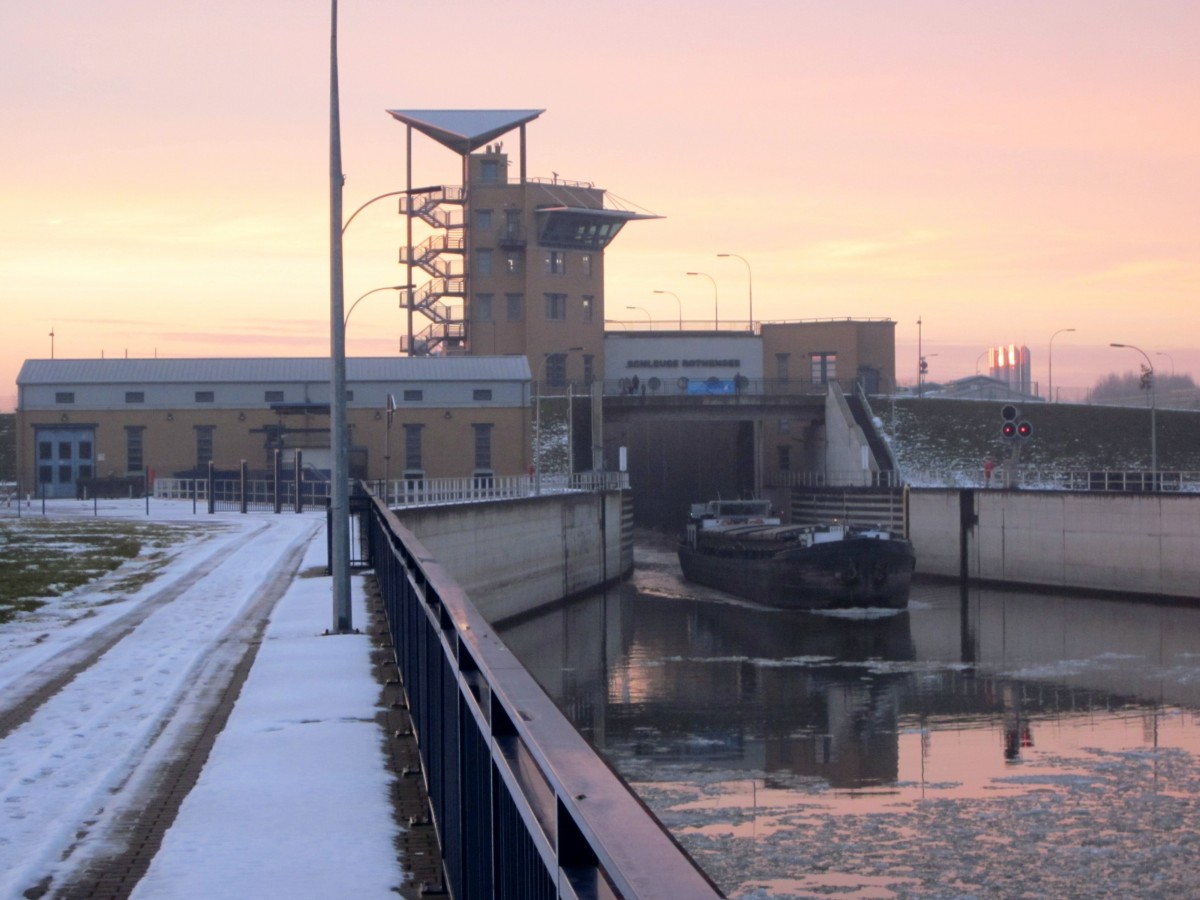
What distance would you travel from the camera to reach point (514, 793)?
3.82 metres

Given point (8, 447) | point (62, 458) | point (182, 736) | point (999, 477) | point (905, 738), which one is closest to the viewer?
point (182, 736)

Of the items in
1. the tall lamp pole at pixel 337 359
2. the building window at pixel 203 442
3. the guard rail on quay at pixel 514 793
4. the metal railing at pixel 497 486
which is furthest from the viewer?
the building window at pixel 203 442

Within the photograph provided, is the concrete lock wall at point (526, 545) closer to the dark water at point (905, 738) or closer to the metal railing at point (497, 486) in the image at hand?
the metal railing at point (497, 486)

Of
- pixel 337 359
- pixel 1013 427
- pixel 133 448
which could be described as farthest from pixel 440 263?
pixel 337 359

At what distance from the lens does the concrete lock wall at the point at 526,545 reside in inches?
1724

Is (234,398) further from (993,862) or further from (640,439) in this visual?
(993,862)

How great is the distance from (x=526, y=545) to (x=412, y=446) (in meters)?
20.7

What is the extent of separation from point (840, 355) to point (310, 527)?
56.7 meters

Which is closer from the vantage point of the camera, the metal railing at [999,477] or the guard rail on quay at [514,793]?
the guard rail on quay at [514,793]

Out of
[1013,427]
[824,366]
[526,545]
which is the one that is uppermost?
[824,366]

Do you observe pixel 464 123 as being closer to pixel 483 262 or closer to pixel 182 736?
pixel 483 262

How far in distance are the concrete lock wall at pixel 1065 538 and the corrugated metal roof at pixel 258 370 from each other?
78.9 feet

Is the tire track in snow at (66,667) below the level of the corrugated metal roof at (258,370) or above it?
below

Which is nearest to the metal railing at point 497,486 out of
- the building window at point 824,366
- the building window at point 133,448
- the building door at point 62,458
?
the building window at point 133,448
